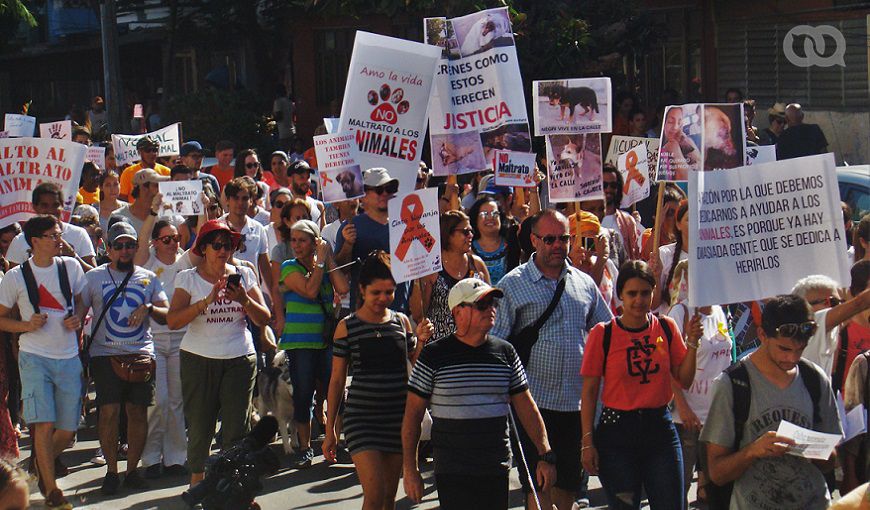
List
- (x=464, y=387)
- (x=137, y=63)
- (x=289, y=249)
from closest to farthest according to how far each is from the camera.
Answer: (x=464, y=387) < (x=289, y=249) < (x=137, y=63)

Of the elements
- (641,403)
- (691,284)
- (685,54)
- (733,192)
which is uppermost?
(685,54)

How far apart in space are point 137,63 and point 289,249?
26.6 metres

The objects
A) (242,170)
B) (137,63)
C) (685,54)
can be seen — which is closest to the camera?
(242,170)

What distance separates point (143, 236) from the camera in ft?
34.6

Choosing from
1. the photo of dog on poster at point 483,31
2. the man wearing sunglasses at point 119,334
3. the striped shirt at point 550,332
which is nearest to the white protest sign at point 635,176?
the photo of dog on poster at point 483,31

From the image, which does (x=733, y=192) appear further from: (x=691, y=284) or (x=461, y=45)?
(x=461, y=45)

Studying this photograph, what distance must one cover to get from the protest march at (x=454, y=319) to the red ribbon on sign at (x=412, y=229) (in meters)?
0.01

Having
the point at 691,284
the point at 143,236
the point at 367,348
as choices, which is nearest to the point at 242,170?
the point at 143,236

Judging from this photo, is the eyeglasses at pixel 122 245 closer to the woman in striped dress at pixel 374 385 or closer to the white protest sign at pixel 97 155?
the woman in striped dress at pixel 374 385

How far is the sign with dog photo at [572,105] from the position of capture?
35.2ft

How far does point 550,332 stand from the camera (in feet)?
23.9

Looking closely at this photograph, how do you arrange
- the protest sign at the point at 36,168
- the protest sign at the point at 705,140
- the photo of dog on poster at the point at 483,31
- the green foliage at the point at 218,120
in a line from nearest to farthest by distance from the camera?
the protest sign at the point at 705,140, the protest sign at the point at 36,168, the photo of dog on poster at the point at 483,31, the green foliage at the point at 218,120

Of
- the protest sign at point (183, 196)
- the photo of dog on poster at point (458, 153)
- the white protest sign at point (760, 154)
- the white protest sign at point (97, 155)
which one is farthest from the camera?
the white protest sign at point (97, 155)

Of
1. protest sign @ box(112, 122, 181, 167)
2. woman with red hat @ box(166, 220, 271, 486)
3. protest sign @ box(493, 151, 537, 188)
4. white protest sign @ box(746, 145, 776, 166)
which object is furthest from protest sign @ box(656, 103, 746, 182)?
protest sign @ box(112, 122, 181, 167)
